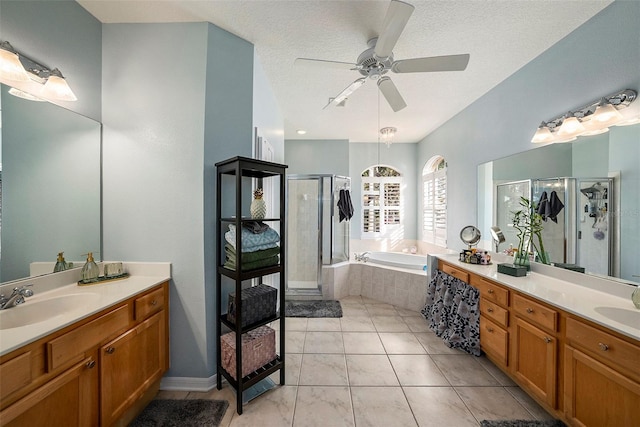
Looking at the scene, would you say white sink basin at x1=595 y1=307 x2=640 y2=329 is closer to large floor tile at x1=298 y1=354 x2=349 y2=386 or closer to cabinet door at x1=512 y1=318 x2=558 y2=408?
cabinet door at x1=512 y1=318 x2=558 y2=408

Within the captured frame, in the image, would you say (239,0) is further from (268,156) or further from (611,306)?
(611,306)

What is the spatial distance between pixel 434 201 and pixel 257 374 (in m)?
3.97

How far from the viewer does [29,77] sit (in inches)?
53.6

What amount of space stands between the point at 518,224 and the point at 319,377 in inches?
93.1

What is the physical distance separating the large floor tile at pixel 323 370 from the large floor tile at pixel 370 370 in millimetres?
66

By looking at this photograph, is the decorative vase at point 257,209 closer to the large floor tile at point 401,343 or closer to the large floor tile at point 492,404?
the large floor tile at point 401,343

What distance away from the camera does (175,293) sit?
180 centimetres

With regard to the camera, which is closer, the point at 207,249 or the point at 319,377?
the point at 207,249

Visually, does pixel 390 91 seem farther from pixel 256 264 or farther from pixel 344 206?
pixel 344 206

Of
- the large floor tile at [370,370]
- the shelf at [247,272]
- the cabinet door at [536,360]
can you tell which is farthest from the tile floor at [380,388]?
the shelf at [247,272]

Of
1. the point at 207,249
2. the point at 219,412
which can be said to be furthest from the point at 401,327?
the point at 207,249

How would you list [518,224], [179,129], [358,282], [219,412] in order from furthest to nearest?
[358,282]
[518,224]
[179,129]
[219,412]

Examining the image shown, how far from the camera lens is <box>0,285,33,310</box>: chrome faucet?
120 cm

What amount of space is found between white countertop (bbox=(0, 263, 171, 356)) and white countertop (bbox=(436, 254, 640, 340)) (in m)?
2.54
